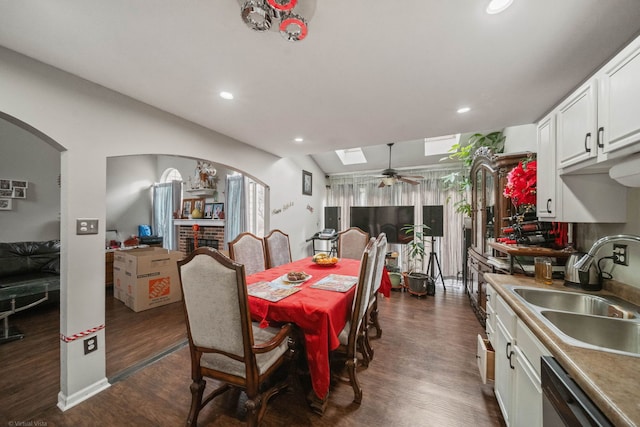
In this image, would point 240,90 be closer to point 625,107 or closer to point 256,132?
point 256,132

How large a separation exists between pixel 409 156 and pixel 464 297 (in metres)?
2.71

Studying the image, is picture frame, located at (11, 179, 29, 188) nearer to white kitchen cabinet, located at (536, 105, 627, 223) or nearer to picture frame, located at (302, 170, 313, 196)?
picture frame, located at (302, 170, 313, 196)

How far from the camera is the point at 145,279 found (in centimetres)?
331

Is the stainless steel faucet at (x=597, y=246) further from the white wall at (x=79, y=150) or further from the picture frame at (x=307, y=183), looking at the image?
the picture frame at (x=307, y=183)

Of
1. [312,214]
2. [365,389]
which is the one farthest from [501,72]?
[312,214]

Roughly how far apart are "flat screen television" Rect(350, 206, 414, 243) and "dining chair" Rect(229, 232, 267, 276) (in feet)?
8.27

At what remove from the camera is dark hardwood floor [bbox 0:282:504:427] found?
1547mm

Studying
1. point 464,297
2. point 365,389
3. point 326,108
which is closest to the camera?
point 365,389

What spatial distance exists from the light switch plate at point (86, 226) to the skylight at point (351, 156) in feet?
13.5

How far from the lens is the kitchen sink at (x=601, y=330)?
3.57ft

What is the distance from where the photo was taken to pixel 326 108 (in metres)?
2.24

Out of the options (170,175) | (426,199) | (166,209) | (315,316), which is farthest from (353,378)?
(170,175)

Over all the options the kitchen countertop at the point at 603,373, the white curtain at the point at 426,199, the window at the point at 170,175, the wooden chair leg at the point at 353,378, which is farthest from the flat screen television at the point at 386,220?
the window at the point at 170,175

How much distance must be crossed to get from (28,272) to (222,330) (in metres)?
4.36
